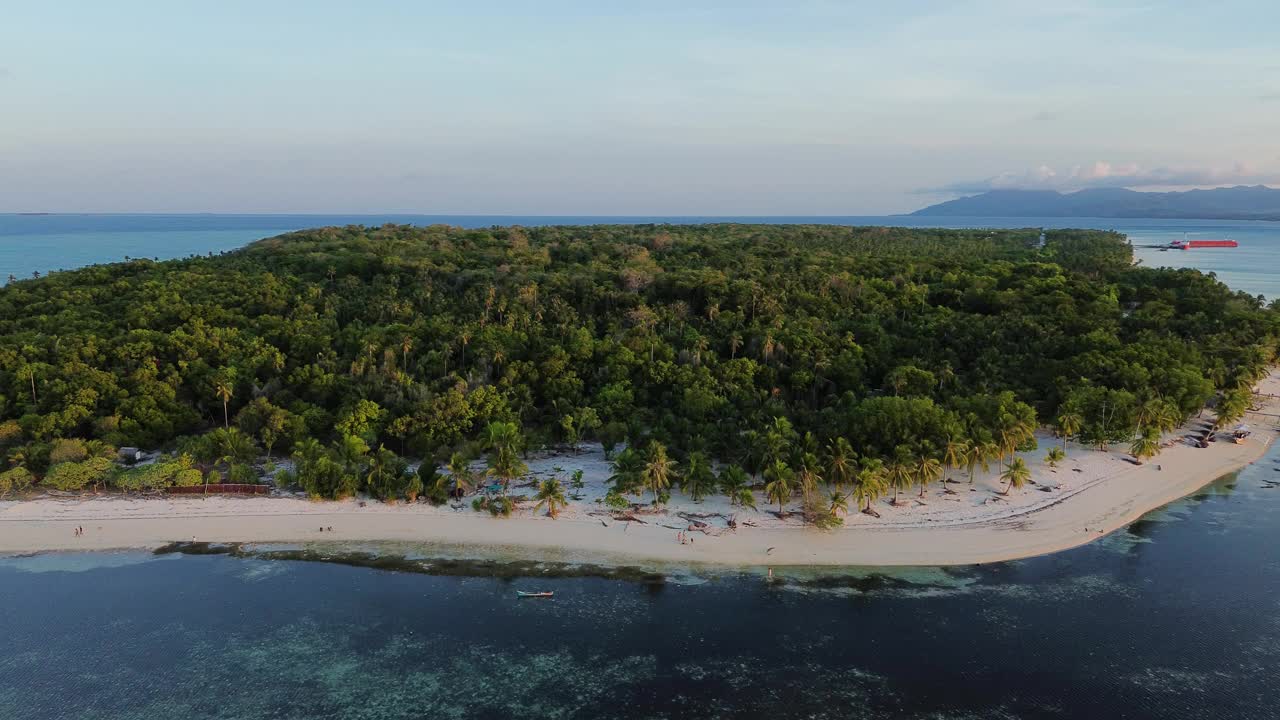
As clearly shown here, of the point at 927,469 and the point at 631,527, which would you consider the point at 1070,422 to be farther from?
the point at 631,527

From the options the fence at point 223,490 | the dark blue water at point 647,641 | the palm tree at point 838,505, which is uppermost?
the palm tree at point 838,505

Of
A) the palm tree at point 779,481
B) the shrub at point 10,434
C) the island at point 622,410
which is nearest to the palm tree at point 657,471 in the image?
the island at point 622,410

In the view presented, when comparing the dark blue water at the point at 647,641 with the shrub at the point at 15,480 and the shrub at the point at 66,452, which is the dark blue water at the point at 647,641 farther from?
the shrub at the point at 66,452

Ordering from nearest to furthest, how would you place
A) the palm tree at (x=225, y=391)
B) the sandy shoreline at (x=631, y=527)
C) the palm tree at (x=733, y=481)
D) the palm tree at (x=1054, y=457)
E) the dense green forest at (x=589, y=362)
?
the sandy shoreline at (x=631, y=527), the palm tree at (x=733, y=481), the dense green forest at (x=589, y=362), the palm tree at (x=1054, y=457), the palm tree at (x=225, y=391)

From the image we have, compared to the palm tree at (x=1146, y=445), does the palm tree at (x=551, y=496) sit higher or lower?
lower

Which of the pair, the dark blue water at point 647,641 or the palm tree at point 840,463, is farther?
the palm tree at point 840,463
